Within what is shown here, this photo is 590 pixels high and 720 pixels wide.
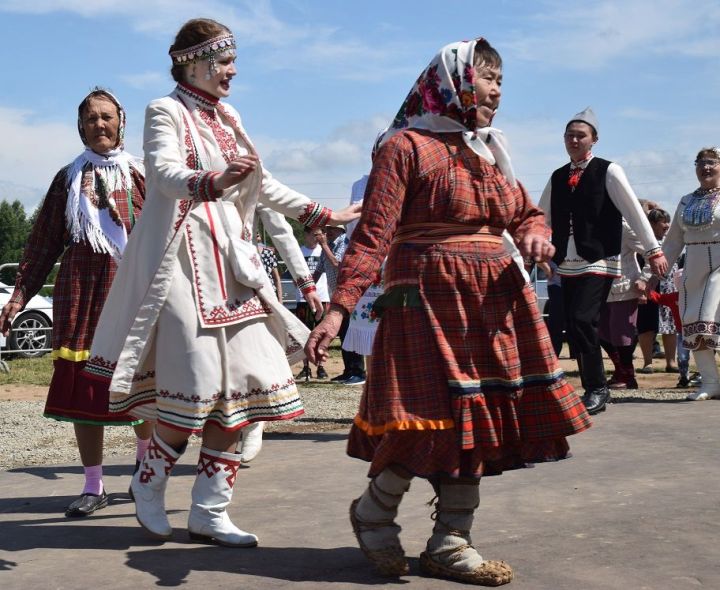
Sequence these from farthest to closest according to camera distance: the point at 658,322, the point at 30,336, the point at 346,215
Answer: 1. the point at 30,336
2. the point at 658,322
3. the point at 346,215

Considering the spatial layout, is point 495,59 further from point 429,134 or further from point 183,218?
point 183,218

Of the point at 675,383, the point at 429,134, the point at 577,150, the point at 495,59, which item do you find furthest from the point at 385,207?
the point at 675,383

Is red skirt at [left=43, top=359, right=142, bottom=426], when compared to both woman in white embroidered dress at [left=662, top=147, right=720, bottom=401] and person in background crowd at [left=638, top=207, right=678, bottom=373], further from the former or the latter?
person in background crowd at [left=638, top=207, right=678, bottom=373]

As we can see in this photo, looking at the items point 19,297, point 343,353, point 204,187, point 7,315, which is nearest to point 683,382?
point 343,353

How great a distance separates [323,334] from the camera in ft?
13.3

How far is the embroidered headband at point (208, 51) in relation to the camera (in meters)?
4.84

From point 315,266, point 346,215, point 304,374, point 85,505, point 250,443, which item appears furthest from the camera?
point 315,266

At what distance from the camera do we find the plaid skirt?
13.3 feet

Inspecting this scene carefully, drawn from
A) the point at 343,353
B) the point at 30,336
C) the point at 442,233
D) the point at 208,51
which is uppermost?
the point at 208,51

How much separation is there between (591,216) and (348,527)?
4391mm

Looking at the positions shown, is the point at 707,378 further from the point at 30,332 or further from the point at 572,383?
the point at 30,332

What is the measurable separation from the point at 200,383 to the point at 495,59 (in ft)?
5.51

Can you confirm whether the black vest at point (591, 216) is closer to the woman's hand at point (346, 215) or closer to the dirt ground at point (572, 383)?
the dirt ground at point (572, 383)

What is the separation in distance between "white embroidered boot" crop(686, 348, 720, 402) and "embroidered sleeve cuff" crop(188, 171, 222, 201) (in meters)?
6.55
